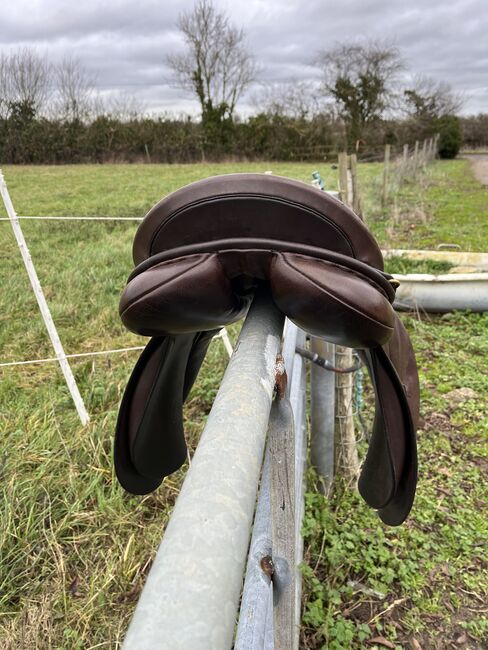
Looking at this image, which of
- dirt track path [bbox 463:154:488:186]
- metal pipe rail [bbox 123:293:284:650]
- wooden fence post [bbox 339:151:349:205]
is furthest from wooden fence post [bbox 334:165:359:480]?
dirt track path [bbox 463:154:488:186]

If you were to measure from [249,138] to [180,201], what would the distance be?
27.5m

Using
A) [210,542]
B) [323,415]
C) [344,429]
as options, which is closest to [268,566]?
[210,542]

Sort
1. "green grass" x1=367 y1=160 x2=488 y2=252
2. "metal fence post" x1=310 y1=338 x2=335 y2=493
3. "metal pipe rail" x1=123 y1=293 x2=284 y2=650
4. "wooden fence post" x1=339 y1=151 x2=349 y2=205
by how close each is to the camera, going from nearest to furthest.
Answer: "metal pipe rail" x1=123 y1=293 x2=284 y2=650 < "metal fence post" x1=310 y1=338 x2=335 y2=493 < "wooden fence post" x1=339 y1=151 x2=349 y2=205 < "green grass" x1=367 y1=160 x2=488 y2=252

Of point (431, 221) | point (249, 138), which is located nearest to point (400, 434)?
point (431, 221)

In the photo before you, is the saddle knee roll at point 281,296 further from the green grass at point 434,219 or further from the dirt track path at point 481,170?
the dirt track path at point 481,170

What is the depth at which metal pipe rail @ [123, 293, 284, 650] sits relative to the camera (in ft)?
0.81

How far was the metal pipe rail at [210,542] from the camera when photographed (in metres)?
0.25

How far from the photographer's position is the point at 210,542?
11.0 inches

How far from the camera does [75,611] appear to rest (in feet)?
4.94

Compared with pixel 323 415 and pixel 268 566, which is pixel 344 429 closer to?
pixel 323 415

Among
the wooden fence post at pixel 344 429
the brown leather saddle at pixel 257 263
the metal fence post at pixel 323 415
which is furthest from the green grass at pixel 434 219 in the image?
the brown leather saddle at pixel 257 263

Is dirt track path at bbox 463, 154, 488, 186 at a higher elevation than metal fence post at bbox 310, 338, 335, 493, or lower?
higher

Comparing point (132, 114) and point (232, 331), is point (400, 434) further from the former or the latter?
point (132, 114)

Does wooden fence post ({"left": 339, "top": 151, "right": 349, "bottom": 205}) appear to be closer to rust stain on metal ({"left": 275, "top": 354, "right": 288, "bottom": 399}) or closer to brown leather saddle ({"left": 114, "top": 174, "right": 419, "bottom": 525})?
brown leather saddle ({"left": 114, "top": 174, "right": 419, "bottom": 525})
